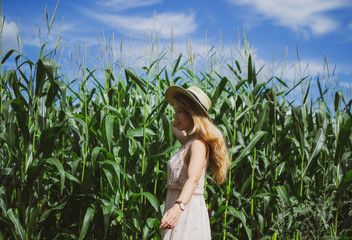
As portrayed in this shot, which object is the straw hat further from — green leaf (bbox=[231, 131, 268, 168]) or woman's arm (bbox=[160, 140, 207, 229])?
green leaf (bbox=[231, 131, 268, 168])

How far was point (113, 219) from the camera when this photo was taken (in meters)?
3.21

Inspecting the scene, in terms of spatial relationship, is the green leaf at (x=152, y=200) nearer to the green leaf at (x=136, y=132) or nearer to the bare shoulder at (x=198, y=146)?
the green leaf at (x=136, y=132)

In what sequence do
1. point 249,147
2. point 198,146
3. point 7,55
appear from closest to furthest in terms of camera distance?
1. point 198,146
2. point 7,55
3. point 249,147

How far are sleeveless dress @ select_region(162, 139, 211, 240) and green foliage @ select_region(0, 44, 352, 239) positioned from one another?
2.03ft

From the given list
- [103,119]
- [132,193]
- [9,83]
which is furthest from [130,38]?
[132,193]

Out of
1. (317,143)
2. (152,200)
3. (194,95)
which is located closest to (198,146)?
(194,95)

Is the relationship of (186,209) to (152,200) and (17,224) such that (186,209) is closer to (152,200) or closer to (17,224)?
(152,200)

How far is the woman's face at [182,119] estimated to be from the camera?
250 cm

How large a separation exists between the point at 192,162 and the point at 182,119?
0.33m

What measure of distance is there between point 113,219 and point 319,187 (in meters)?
2.28

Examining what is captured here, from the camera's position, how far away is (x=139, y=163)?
352 cm

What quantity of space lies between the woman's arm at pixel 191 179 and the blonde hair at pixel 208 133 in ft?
0.24

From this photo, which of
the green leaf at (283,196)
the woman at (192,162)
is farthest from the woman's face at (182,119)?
the green leaf at (283,196)

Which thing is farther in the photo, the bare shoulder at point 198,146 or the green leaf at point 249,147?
the green leaf at point 249,147
